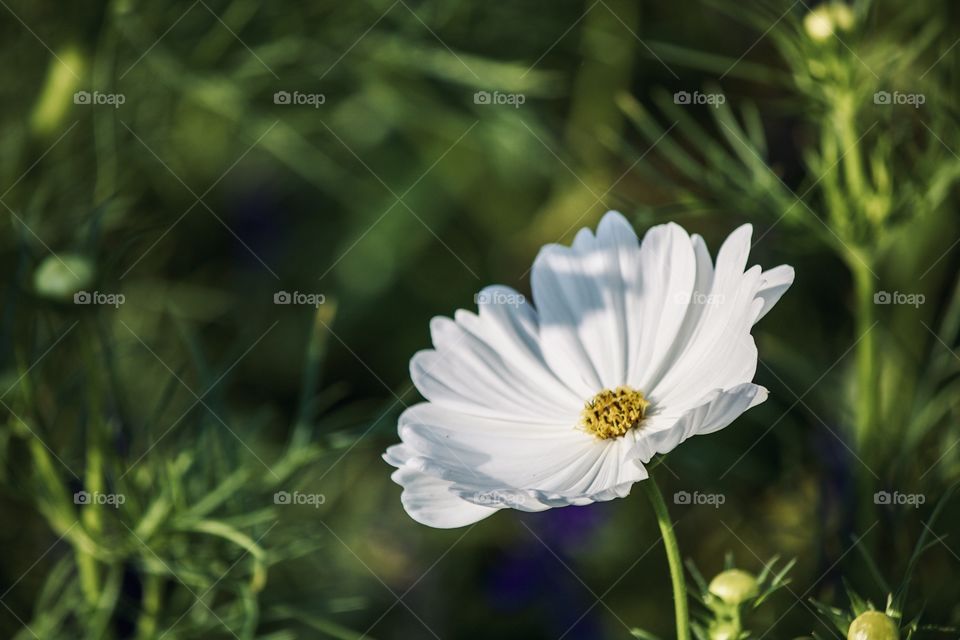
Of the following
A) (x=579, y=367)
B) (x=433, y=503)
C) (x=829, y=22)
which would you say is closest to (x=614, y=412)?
(x=579, y=367)

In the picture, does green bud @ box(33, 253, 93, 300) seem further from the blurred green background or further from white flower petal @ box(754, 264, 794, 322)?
white flower petal @ box(754, 264, 794, 322)

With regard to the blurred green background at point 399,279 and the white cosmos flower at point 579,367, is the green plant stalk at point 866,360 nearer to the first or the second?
the blurred green background at point 399,279

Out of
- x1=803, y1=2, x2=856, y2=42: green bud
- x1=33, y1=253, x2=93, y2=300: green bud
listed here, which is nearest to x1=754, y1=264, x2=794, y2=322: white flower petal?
x1=803, y1=2, x2=856, y2=42: green bud

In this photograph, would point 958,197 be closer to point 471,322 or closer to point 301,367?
point 471,322

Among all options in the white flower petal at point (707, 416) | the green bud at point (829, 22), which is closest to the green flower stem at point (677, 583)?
the white flower petal at point (707, 416)

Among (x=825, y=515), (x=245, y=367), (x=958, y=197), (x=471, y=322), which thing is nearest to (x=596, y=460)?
(x=471, y=322)
